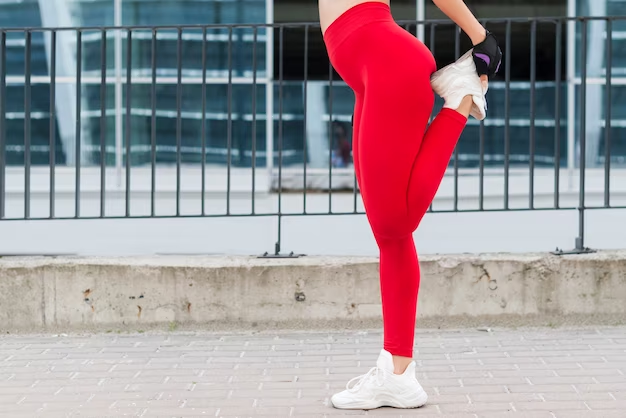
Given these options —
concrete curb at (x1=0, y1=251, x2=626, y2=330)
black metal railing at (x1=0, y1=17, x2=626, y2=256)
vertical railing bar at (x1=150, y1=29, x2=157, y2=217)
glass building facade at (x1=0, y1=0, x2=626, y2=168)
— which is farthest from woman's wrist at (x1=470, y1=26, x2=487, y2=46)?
glass building facade at (x1=0, y1=0, x2=626, y2=168)

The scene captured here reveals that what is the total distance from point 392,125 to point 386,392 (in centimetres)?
→ 99

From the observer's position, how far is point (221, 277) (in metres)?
5.04

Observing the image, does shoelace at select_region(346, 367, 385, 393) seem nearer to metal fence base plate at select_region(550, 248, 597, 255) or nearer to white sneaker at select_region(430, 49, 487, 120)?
white sneaker at select_region(430, 49, 487, 120)

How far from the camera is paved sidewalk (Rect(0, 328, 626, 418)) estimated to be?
3.56 meters

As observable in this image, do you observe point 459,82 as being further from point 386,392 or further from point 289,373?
point 289,373

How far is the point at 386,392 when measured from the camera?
3496 mm

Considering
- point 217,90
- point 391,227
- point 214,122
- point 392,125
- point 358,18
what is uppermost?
point 217,90

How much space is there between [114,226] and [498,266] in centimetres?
427

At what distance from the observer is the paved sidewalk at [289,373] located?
356 centimetres

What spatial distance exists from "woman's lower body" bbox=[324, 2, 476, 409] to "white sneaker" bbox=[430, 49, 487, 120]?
0.13 feet

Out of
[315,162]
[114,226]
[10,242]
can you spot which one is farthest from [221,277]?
[315,162]

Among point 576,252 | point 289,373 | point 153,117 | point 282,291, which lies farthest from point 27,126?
point 576,252

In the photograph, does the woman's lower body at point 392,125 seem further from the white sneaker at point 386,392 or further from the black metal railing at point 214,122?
the black metal railing at point 214,122

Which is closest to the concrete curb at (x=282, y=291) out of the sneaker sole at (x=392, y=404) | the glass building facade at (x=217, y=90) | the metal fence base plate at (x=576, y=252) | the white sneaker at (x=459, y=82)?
the metal fence base plate at (x=576, y=252)
